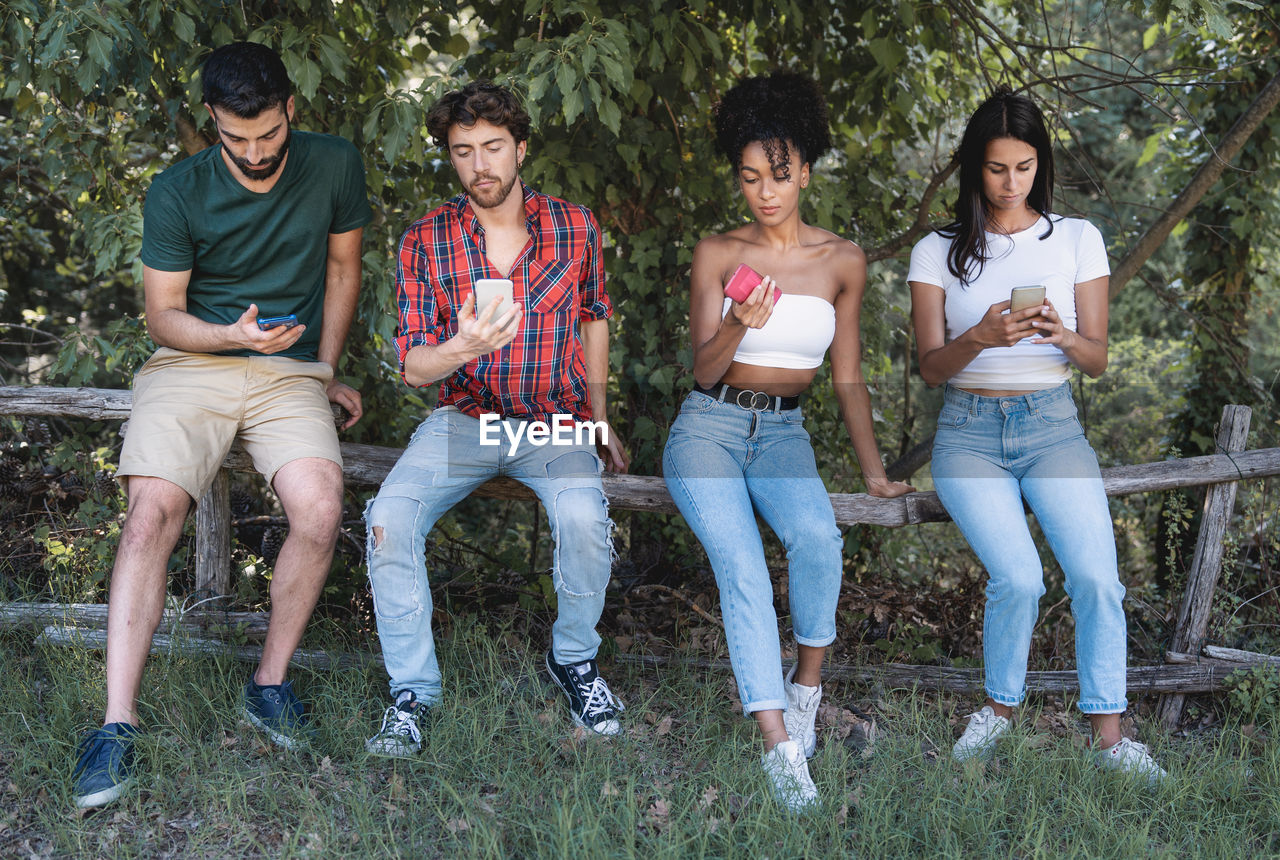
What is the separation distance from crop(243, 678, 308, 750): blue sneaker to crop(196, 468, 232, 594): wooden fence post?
0.72 metres

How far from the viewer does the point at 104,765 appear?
8.30 ft

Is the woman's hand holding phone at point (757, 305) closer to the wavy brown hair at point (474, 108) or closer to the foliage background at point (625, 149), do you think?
the foliage background at point (625, 149)

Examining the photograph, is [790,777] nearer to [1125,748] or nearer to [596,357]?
[1125,748]

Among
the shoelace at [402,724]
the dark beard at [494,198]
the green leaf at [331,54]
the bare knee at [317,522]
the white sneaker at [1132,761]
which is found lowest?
the shoelace at [402,724]

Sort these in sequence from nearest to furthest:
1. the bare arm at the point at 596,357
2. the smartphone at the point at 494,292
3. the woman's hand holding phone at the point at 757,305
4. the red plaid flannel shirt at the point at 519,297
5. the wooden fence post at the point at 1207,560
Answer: the smartphone at the point at 494,292 < the woman's hand holding phone at the point at 757,305 < the red plaid flannel shirt at the point at 519,297 < the bare arm at the point at 596,357 < the wooden fence post at the point at 1207,560

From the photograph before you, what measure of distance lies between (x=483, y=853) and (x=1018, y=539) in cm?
173

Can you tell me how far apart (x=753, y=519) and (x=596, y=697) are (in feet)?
2.37

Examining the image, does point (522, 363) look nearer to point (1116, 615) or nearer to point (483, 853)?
point (483, 853)

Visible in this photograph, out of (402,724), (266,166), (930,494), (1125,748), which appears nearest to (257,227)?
(266,166)

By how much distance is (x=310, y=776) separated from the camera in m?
2.67

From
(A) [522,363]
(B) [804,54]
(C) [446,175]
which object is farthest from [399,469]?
(B) [804,54]

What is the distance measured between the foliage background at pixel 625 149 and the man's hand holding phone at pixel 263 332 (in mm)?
578

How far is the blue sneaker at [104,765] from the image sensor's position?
2492mm

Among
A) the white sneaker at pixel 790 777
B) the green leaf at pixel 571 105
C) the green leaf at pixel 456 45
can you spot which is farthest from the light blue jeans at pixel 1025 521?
the green leaf at pixel 456 45
